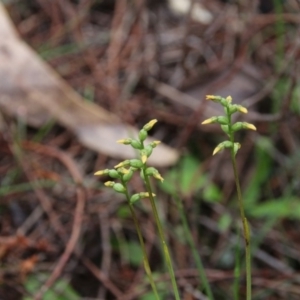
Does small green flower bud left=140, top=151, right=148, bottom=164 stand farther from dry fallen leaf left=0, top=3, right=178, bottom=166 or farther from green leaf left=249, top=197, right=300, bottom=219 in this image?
dry fallen leaf left=0, top=3, right=178, bottom=166

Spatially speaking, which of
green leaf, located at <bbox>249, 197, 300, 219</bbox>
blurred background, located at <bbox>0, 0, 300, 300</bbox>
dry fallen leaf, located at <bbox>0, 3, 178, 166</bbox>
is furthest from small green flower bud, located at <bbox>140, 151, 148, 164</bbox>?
dry fallen leaf, located at <bbox>0, 3, 178, 166</bbox>

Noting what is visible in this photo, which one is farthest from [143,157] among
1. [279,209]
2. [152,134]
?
[152,134]

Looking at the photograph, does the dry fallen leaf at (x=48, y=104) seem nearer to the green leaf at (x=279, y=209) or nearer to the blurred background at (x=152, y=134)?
the blurred background at (x=152, y=134)

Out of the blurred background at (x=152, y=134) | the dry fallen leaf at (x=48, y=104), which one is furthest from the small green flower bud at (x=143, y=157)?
the dry fallen leaf at (x=48, y=104)

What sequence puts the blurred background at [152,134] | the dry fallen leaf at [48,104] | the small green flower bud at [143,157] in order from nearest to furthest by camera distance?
the small green flower bud at [143,157] < the blurred background at [152,134] < the dry fallen leaf at [48,104]

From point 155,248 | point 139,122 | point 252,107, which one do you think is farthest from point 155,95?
point 155,248

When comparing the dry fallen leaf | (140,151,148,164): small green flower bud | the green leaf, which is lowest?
(140,151,148,164): small green flower bud

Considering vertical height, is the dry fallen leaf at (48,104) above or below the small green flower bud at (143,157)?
A: above
